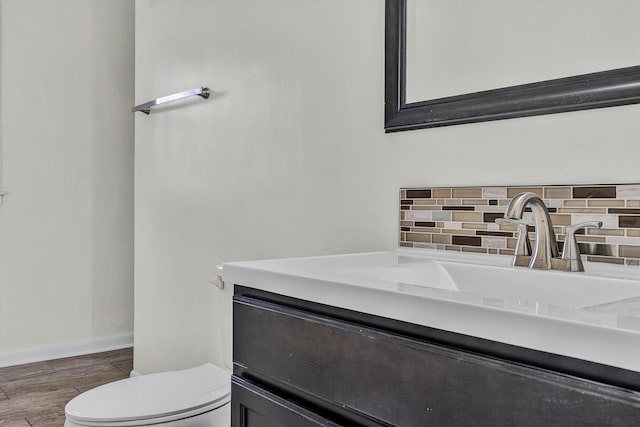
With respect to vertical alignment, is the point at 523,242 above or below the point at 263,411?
above

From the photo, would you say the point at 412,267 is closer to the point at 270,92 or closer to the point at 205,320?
the point at 270,92

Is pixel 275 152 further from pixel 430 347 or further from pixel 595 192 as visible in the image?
pixel 430 347

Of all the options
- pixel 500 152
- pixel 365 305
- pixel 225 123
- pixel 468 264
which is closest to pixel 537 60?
pixel 500 152

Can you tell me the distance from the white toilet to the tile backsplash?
676mm

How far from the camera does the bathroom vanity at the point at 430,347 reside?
51 cm

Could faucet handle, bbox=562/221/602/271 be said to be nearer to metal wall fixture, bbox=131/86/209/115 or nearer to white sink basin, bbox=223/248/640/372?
white sink basin, bbox=223/248/640/372

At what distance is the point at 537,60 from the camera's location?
103 cm

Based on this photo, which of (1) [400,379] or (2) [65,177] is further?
(2) [65,177]

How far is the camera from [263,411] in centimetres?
88

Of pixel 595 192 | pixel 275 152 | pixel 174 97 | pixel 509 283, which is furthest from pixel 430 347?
pixel 174 97

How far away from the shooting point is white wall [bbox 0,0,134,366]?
9.16 ft

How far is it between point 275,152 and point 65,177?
182 cm

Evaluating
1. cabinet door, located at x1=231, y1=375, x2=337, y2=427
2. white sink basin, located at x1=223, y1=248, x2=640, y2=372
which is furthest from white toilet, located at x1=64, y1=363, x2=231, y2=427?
white sink basin, located at x1=223, y1=248, x2=640, y2=372

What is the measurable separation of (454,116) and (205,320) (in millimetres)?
1255
